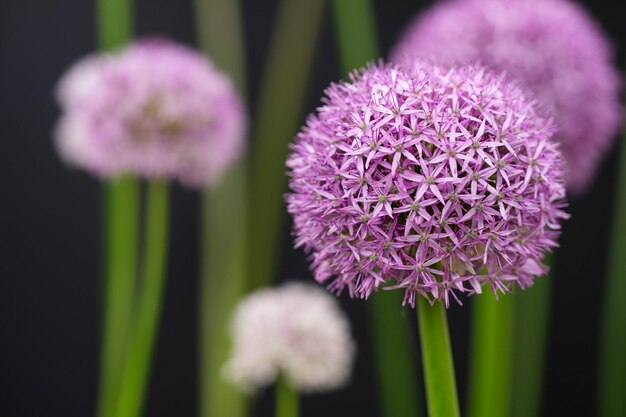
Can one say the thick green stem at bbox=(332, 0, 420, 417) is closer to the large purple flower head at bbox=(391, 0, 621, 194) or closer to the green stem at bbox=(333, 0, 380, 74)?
the green stem at bbox=(333, 0, 380, 74)

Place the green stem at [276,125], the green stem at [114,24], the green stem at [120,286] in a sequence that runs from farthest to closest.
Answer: the green stem at [276,125], the green stem at [114,24], the green stem at [120,286]

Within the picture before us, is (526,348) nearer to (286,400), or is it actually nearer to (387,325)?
(387,325)

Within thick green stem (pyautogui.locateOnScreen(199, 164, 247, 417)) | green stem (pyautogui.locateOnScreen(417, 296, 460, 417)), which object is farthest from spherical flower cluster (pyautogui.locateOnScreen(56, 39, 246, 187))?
green stem (pyautogui.locateOnScreen(417, 296, 460, 417))

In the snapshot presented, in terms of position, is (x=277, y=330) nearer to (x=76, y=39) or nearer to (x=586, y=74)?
(x=586, y=74)

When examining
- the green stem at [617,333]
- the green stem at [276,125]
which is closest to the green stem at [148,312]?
the green stem at [276,125]

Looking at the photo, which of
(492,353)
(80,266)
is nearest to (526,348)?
(492,353)

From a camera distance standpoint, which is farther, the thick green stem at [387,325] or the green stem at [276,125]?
the green stem at [276,125]

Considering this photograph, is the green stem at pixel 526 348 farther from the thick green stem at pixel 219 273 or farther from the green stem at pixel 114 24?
the green stem at pixel 114 24
